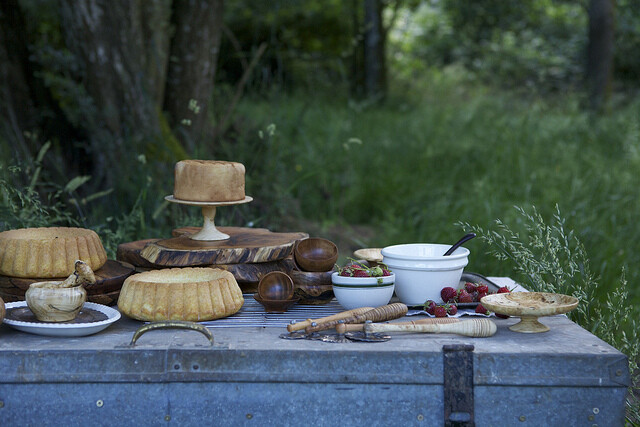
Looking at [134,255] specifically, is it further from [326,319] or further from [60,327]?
[326,319]

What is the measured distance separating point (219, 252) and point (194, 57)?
3.01m

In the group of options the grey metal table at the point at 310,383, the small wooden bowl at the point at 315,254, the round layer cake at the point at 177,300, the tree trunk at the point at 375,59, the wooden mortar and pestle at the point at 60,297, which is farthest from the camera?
the tree trunk at the point at 375,59

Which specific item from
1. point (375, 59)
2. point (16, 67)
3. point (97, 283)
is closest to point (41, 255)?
point (97, 283)

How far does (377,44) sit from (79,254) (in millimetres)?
7952

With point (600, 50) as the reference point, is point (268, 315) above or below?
below

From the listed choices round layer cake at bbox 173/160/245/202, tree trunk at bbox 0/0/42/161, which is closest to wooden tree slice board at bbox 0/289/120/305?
round layer cake at bbox 173/160/245/202

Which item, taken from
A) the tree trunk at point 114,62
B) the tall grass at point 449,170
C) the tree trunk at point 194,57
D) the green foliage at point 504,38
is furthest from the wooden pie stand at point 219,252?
the green foliage at point 504,38

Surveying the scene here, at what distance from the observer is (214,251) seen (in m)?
2.46

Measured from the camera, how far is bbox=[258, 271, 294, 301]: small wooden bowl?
91.2 inches

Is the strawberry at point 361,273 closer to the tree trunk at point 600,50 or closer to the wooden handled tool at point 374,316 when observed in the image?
the wooden handled tool at point 374,316

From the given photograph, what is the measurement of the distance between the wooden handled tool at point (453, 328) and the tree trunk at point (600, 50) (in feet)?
22.7

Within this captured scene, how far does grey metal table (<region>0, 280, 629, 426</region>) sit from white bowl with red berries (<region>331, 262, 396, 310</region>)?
1.01 ft

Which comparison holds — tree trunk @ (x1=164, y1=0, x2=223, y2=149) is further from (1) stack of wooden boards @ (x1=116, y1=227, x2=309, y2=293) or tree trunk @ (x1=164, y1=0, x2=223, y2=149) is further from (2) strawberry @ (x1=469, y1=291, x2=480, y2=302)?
(2) strawberry @ (x1=469, y1=291, x2=480, y2=302)

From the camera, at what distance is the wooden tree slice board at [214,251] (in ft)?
8.01
